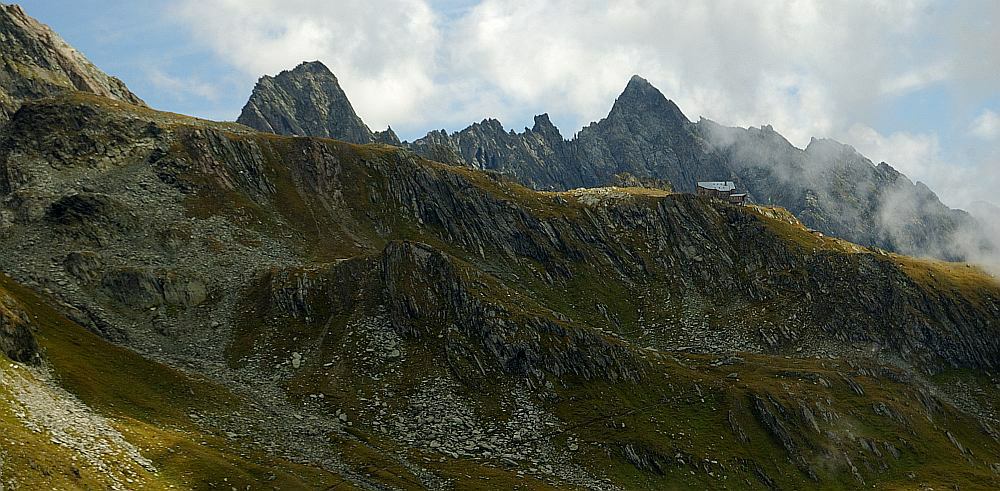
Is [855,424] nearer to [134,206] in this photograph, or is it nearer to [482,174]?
[482,174]

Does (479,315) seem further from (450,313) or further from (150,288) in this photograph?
(150,288)

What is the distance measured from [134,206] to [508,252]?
79.7 m

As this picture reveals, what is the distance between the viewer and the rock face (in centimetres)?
16488

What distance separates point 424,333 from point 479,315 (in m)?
9.63

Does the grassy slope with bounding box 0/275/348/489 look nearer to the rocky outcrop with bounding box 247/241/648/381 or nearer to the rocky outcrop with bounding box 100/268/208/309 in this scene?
the rocky outcrop with bounding box 100/268/208/309

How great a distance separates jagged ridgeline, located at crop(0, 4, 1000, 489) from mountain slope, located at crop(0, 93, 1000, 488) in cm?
51

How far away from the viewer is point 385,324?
107500 millimetres

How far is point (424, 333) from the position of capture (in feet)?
348

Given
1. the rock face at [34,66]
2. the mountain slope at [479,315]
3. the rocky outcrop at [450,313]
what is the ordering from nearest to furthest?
the mountain slope at [479,315] < the rocky outcrop at [450,313] < the rock face at [34,66]

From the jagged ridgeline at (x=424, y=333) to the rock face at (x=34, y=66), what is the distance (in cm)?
2442

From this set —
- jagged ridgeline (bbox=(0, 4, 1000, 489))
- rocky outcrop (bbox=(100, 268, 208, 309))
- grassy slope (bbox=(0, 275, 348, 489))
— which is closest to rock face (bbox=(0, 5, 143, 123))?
jagged ridgeline (bbox=(0, 4, 1000, 489))

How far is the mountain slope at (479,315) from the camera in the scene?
89.6 m

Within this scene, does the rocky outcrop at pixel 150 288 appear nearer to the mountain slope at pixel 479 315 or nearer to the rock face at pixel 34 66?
the mountain slope at pixel 479 315

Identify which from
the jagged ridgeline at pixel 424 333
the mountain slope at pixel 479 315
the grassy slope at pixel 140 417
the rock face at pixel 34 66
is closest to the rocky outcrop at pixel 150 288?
the mountain slope at pixel 479 315
